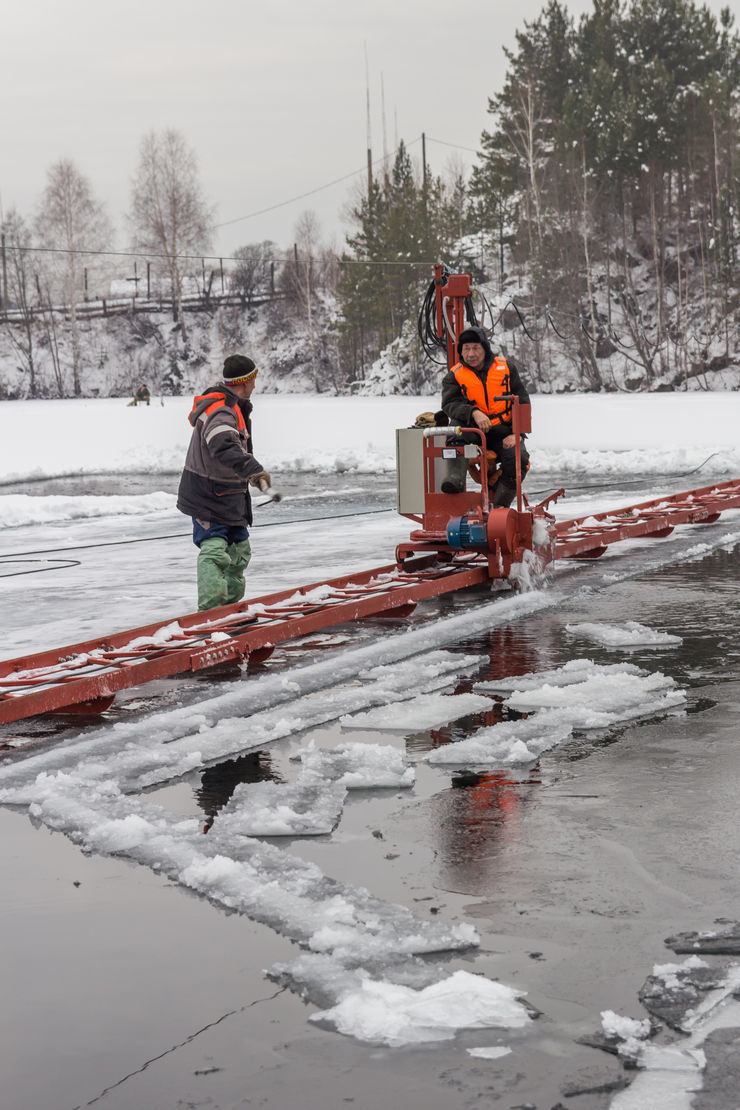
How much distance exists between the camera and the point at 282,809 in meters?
4.41

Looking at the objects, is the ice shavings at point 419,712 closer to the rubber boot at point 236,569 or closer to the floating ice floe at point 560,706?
the floating ice floe at point 560,706

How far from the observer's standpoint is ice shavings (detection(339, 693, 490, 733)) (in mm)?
5691

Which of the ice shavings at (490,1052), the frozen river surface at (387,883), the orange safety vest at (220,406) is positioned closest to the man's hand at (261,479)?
the orange safety vest at (220,406)

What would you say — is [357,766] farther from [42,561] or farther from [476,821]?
[42,561]

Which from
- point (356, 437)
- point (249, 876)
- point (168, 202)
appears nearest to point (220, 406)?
point (249, 876)

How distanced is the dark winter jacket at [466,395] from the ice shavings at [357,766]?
467 centimetres

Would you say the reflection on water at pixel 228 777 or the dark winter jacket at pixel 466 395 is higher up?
the dark winter jacket at pixel 466 395

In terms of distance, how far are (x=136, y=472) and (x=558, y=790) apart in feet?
67.9

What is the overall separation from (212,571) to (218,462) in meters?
0.68

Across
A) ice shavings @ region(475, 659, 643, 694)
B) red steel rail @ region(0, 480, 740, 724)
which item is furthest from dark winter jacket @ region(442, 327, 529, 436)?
ice shavings @ region(475, 659, 643, 694)

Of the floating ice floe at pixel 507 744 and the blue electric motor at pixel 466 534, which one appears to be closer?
the floating ice floe at pixel 507 744

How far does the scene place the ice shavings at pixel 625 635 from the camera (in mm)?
7324

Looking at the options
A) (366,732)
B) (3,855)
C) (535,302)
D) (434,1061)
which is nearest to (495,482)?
(366,732)

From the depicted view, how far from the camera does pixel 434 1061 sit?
2.77 m
